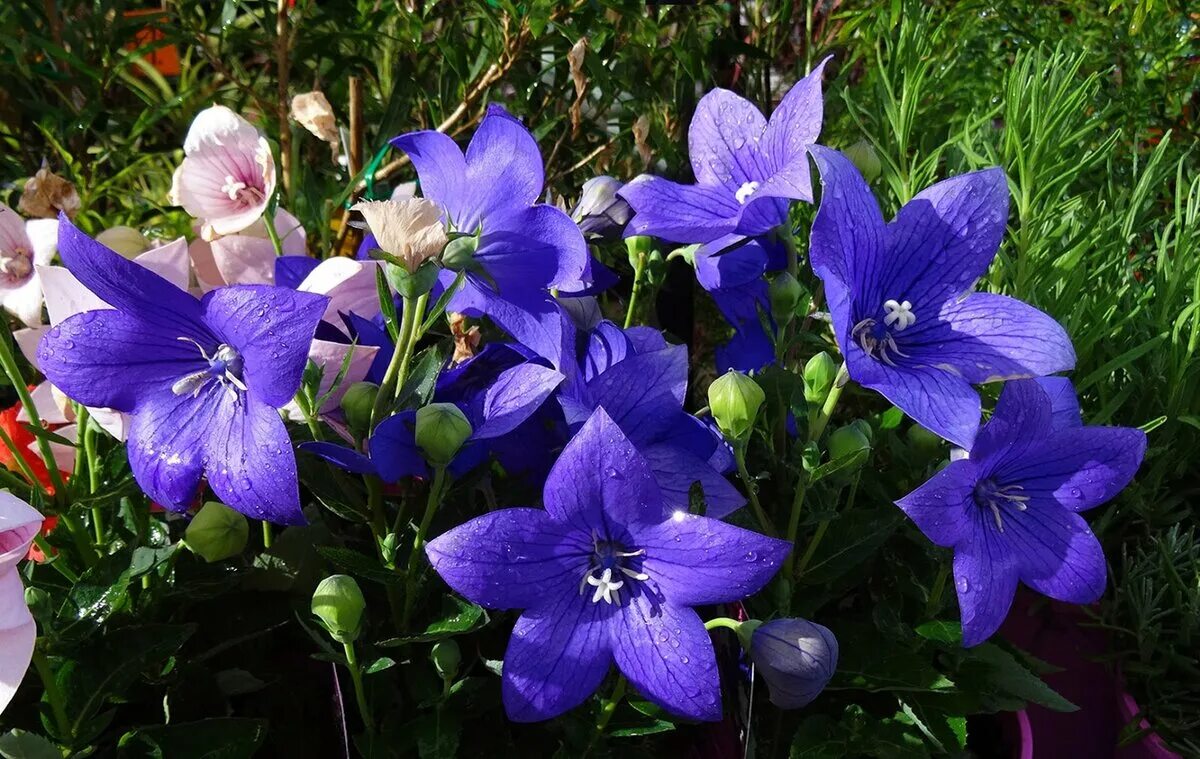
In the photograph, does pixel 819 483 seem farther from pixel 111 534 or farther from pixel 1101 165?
pixel 1101 165

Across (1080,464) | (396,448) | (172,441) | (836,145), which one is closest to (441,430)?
(396,448)

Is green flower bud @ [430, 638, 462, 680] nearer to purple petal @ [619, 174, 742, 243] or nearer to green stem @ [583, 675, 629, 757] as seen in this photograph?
green stem @ [583, 675, 629, 757]

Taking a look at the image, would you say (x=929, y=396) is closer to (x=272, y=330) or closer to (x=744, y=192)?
(x=744, y=192)

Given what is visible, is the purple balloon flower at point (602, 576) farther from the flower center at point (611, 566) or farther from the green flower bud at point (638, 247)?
the green flower bud at point (638, 247)

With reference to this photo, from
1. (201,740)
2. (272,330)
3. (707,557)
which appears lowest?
(201,740)

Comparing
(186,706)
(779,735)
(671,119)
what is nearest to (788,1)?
(671,119)

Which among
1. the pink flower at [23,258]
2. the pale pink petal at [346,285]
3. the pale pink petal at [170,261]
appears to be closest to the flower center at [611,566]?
the pale pink petal at [346,285]
